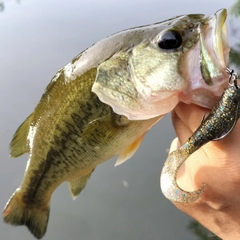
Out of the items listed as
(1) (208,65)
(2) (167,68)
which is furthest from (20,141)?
(1) (208,65)

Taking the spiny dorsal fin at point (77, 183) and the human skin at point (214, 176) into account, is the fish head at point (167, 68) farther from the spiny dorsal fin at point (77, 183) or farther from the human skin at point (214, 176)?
the spiny dorsal fin at point (77, 183)

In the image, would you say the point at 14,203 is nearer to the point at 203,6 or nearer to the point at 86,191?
the point at 86,191

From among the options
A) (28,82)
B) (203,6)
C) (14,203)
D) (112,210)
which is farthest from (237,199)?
(203,6)

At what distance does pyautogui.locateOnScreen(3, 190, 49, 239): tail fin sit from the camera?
1339 millimetres

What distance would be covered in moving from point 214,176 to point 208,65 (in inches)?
8.7

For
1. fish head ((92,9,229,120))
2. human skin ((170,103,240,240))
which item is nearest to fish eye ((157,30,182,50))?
fish head ((92,9,229,120))

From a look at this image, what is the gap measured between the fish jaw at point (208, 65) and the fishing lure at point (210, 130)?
0.03 m

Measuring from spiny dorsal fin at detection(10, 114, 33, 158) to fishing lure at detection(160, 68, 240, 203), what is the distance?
58 centimetres

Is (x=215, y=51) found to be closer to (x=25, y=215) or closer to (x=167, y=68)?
(x=167, y=68)

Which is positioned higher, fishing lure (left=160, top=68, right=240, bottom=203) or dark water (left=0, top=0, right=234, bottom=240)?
fishing lure (left=160, top=68, right=240, bottom=203)

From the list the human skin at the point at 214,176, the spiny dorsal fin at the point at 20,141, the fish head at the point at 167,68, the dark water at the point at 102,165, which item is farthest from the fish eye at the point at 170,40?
the dark water at the point at 102,165

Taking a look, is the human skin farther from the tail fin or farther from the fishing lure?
the tail fin

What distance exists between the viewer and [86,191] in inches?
84.7

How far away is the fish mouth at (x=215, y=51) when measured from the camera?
28.1 inches
